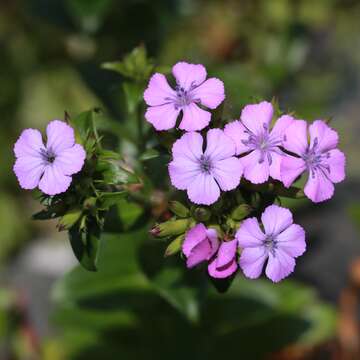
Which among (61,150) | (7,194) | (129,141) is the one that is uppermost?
(7,194)

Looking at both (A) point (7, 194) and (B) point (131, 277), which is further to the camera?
(A) point (7, 194)

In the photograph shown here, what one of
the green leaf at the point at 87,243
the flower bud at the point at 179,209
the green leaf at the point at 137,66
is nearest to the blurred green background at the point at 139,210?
the green leaf at the point at 137,66

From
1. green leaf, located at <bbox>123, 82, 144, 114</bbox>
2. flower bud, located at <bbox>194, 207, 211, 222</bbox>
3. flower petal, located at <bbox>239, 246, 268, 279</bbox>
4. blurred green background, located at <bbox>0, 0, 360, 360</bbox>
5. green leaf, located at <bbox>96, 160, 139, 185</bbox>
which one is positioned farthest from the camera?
blurred green background, located at <bbox>0, 0, 360, 360</bbox>

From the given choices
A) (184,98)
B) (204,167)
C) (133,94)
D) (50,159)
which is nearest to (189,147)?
(204,167)

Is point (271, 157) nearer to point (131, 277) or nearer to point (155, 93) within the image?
point (155, 93)

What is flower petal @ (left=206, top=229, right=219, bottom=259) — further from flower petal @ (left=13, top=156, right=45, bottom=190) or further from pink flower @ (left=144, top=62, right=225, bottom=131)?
flower petal @ (left=13, top=156, right=45, bottom=190)

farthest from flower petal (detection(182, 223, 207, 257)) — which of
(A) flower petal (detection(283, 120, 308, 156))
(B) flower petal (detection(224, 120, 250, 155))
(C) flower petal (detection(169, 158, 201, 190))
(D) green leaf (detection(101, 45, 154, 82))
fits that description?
(D) green leaf (detection(101, 45, 154, 82))

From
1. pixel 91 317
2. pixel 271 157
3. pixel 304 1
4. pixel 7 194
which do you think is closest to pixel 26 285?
pixel 7 194

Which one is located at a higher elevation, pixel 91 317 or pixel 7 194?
pixel 7 194
